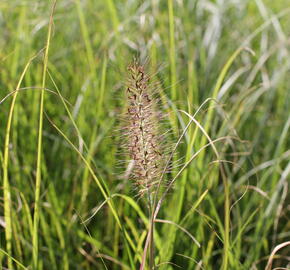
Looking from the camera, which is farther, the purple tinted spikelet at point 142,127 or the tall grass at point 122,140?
the tall grass at point 122,140

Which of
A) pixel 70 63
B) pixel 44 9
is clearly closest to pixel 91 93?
pixel 70 63

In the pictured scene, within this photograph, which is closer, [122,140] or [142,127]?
[142,127]

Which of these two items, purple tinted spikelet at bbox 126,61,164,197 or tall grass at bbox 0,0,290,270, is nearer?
purple tinted spikelet at bbox 126,61,164,197

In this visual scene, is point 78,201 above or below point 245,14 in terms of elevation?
below

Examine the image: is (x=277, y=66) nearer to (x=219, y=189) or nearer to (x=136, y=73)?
(x=219, y=189)
